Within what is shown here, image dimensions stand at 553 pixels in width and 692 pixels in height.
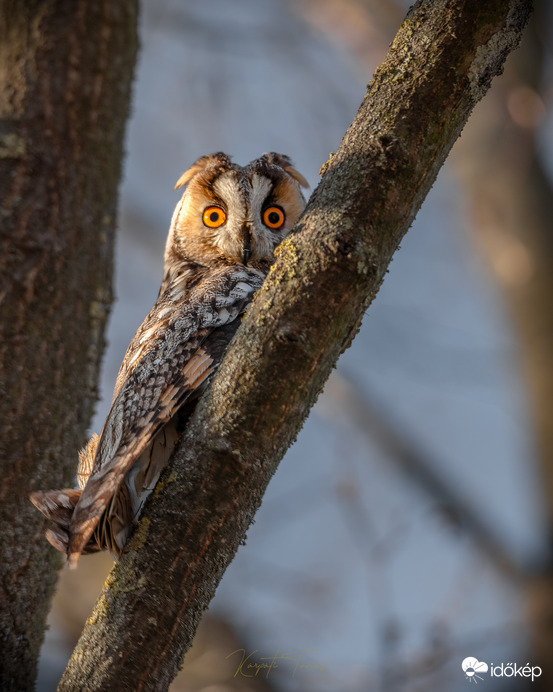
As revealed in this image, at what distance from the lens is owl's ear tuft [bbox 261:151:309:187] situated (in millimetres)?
3094

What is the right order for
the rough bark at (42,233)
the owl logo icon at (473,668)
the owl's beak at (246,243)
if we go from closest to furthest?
1. the rough bark at (42,233)
2. the owl's beak at (246,243)
3. the owl logo icon at (473,668)

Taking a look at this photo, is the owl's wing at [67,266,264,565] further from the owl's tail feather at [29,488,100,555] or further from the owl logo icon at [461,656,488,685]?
the owl logo icon at [461,656,488,685]

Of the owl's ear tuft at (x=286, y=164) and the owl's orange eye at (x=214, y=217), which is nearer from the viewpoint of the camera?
the owl's orange eye at (x=214, y=217)

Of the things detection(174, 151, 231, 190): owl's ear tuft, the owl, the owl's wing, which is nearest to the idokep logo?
the owl

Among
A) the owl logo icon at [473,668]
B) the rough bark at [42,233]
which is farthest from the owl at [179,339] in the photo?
the owl logo icon at [473,668]

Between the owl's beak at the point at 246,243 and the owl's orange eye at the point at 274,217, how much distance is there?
0.13 m

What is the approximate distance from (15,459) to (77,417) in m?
0.25

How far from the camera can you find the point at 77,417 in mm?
2197

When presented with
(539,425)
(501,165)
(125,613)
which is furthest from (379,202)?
(501,165)

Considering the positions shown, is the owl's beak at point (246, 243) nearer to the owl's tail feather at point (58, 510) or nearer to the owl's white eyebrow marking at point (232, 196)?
the owl's white eyebrow marking at point (232, 196)

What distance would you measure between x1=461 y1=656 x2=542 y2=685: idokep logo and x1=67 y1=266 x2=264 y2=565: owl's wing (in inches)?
125

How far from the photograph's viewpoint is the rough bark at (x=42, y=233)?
6.43 feet

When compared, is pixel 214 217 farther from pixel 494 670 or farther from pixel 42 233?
pixel 494 670

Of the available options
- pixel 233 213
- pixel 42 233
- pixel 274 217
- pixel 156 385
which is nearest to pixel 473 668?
pixel 274 217
